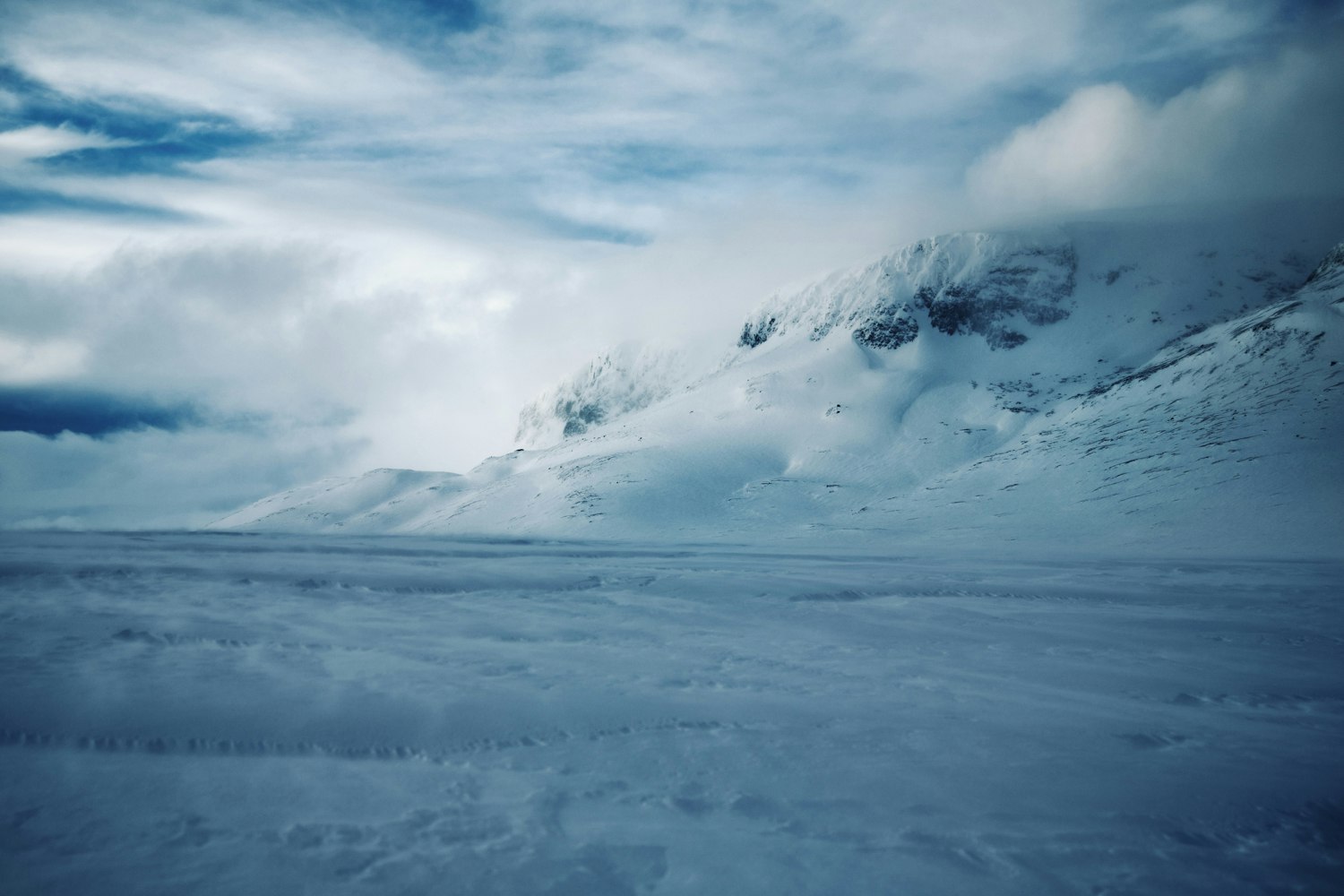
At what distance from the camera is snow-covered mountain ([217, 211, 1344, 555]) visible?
7900 cm

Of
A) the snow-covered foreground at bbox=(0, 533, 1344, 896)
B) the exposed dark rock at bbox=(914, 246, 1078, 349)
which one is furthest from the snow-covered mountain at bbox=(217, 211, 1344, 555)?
the snow-covered foreground at bbox=(0, 533, 1344, 896)

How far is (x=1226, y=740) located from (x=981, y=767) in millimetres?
3221

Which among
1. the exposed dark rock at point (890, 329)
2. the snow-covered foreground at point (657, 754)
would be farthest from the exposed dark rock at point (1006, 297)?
the snow-covered foreground at point (657, 754)

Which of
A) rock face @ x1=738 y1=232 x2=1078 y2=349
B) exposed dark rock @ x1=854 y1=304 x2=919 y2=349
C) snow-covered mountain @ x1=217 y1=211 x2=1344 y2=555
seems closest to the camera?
snow-covered mountain @ x1=217 y1=211 x2=1344 y2=555

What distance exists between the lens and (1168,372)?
11119 cm

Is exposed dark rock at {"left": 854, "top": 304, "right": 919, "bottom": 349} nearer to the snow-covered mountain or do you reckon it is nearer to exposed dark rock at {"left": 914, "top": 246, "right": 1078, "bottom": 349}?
the snow-covered mountain

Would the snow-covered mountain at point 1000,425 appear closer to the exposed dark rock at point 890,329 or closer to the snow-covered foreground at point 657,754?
the exposed dark rock at point 890,329

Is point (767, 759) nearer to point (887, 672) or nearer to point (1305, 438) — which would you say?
point (887, 672)

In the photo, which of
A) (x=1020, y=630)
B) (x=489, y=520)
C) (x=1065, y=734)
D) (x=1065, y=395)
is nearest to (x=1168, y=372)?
(x=1065, y=395)

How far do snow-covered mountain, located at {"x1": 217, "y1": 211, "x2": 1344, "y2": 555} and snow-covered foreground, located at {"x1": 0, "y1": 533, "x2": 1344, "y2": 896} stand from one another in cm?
5484

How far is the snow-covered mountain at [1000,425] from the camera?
79.0 metres

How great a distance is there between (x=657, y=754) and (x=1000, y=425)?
139153 millimetres

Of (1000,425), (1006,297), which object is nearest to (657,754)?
(1000,425)

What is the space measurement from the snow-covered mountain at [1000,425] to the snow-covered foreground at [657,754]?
2159 inches
